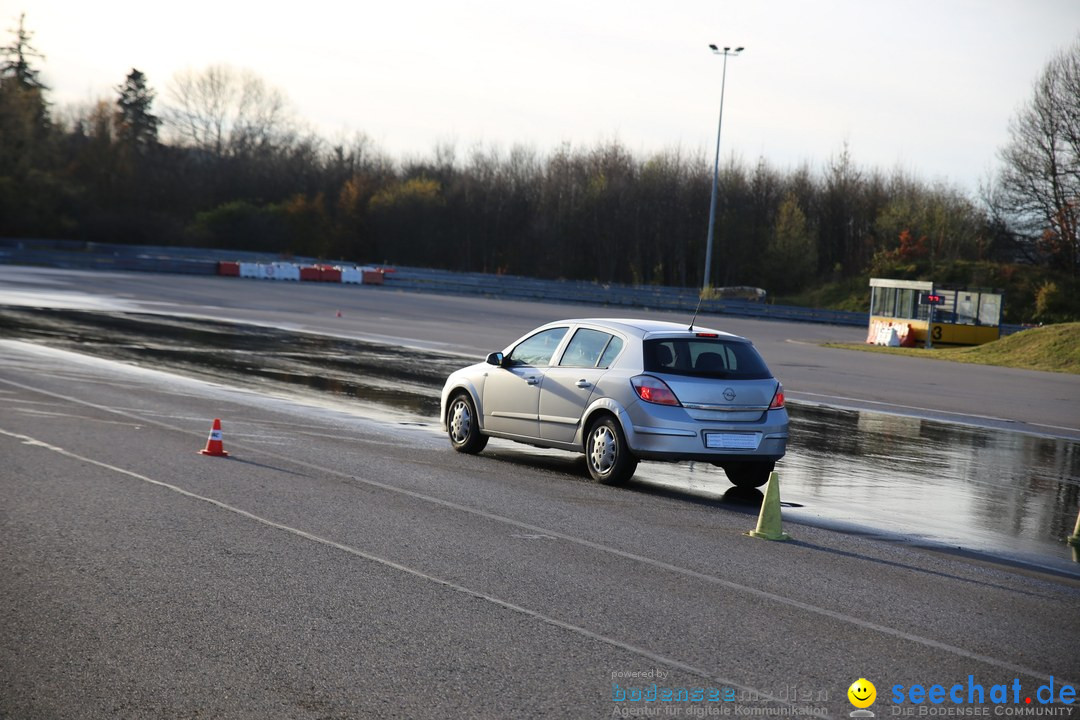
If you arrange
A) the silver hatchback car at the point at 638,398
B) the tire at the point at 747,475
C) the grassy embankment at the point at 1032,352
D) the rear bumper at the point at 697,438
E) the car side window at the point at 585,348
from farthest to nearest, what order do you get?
the grassy embankment at the point at 1032,352 < the car side window at the point at 585,348 < the tire at the point at 747,475 < the silver hatchback car at the point at 638,398 < the rear bumper at the point at 697,438

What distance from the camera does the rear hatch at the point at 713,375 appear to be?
1111 cm

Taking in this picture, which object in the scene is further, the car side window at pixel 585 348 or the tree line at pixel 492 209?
the tree line at pixel 492 209

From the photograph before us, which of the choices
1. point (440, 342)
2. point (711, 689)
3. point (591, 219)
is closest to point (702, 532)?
point (711, 689)

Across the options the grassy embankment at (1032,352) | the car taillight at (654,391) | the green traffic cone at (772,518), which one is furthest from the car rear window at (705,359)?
the grassy embankment at (1032,352)

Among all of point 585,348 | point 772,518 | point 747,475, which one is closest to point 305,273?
point 585,348

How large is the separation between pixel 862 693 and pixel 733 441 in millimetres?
5786

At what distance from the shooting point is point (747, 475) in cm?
1195

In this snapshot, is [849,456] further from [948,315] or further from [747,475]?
[948,315]

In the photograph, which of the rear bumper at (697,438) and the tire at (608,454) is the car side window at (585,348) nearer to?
the tire at (608,454)

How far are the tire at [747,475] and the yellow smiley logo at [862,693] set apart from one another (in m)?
6.28

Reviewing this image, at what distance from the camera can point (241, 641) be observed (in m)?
5.92

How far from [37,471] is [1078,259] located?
225ft

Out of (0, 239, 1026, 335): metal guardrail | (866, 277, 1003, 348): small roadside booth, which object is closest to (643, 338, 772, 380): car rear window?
(866, 277, 1003, 348): small roadside booth

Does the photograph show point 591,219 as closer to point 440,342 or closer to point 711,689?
point 440,342
